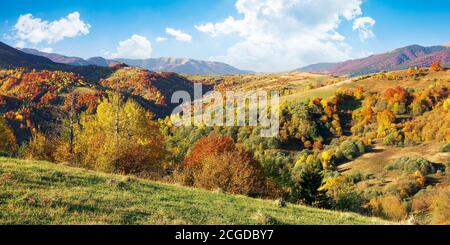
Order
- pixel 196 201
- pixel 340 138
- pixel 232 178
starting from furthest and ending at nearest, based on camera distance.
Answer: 1. pixel 340 138
2. pixel 232 178
3. pixel 196 201

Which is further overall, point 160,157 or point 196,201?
point 160,157

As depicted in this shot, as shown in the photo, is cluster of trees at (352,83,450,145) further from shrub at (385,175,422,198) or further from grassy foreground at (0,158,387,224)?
grassy foreground at (0,158,387,224)

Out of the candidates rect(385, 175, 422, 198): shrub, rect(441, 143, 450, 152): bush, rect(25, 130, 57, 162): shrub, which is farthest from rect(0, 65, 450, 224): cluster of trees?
rect(441, 143, 450, 152): bush

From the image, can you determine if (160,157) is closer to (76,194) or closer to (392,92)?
(76,194)

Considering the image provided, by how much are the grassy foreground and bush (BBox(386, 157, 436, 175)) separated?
92.2m

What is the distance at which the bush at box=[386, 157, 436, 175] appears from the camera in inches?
3949

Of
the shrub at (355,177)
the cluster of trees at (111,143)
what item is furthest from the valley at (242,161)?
the shrub at (355,177)

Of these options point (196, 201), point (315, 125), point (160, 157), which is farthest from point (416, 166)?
point (196, 201)

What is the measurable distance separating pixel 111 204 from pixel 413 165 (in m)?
103

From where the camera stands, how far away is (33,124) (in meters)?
147

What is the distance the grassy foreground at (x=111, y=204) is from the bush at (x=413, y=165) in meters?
92.2

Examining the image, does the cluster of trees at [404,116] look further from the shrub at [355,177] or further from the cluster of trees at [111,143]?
the cluster of trees at [111,143]

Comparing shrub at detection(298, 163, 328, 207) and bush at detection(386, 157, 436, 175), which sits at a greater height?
shrub at detection(298, 163, 328, 207)
